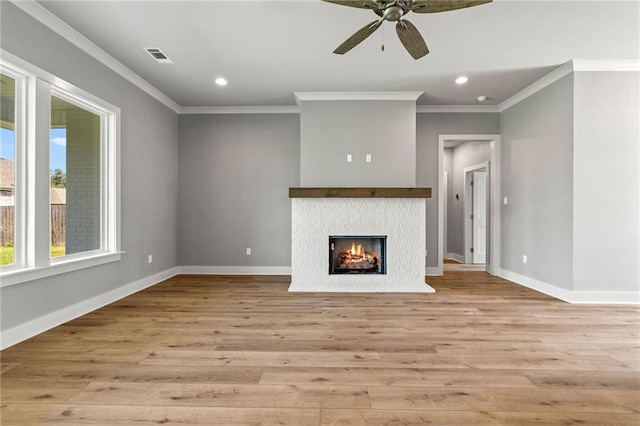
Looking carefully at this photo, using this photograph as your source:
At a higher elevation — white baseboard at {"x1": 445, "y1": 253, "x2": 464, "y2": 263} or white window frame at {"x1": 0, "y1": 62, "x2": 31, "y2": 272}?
white window frame at {"x1": 0, "y1": 62, "x2": 31, "y2": 272}

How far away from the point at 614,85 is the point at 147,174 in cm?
583

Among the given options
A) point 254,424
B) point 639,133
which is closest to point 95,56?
point 254,424

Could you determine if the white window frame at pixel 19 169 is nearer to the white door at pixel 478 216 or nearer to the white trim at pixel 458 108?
the white trim at pixel 458 108

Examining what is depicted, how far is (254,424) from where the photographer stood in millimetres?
1645

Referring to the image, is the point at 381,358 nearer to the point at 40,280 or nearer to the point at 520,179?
the point at 40,280

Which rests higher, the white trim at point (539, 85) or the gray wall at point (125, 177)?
the white trim at point (539, 85)

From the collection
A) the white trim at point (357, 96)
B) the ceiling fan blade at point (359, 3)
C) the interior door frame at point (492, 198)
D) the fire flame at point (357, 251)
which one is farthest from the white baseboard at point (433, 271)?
the ceiling fan blade at point (359, 3)

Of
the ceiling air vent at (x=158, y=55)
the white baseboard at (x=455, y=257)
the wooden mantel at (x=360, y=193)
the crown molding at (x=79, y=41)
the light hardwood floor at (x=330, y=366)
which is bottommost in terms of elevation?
the light hardwood floor at (x=330, y=366)

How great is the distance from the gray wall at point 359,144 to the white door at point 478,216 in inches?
113

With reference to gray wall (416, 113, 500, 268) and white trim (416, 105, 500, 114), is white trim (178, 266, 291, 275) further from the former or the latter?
white trim (416, 105, 500, 114)

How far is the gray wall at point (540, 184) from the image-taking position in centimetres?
396

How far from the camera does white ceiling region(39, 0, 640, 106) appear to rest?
2821mm

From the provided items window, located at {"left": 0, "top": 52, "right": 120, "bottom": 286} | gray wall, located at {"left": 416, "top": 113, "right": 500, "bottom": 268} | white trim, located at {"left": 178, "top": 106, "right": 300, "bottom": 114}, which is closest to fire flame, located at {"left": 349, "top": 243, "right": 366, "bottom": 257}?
gray wall, located at {"left": 416, "top": 113, "right": 500, "bottom": 268}

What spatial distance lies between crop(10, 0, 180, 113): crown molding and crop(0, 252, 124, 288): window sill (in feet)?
6.84
